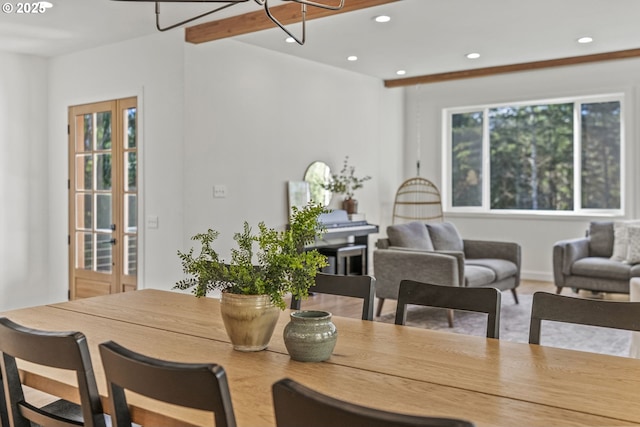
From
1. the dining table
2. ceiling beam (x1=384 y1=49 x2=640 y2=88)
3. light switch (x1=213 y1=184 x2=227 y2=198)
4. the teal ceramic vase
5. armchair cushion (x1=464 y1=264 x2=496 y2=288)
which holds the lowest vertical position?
armchair cushion (x1=464 y1=264 x2=496 y2=288)

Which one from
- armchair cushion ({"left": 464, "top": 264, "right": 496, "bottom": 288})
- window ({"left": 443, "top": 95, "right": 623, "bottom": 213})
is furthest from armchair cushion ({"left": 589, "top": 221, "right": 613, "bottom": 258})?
armchair cushion ({"left": 464, "top": 264, "right": 496, "bottom": 288})

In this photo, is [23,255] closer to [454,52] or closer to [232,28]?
[232,28]

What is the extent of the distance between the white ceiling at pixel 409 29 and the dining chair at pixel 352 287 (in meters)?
2.88

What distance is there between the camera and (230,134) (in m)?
5.84

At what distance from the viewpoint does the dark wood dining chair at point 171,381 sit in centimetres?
111

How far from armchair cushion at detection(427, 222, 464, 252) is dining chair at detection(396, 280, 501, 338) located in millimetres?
3967

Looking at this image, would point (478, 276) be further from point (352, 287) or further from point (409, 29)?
point (352, 287)

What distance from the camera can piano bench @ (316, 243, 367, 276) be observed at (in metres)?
6.71

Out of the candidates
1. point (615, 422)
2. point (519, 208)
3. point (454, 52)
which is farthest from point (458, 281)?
point (615, 422)

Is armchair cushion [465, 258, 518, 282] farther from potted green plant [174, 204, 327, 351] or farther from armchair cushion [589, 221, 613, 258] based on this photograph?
potted green plant [174, 204, 327, 351]

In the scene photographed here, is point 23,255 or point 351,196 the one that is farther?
point 351,196

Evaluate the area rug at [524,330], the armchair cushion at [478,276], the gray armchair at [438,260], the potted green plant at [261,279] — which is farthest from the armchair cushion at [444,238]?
the potted green plant at [261,279]

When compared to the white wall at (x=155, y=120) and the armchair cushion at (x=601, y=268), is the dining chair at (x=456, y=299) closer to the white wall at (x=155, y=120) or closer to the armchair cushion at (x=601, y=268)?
the white wall at (x=155, y=120)

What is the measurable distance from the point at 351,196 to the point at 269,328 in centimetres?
566
